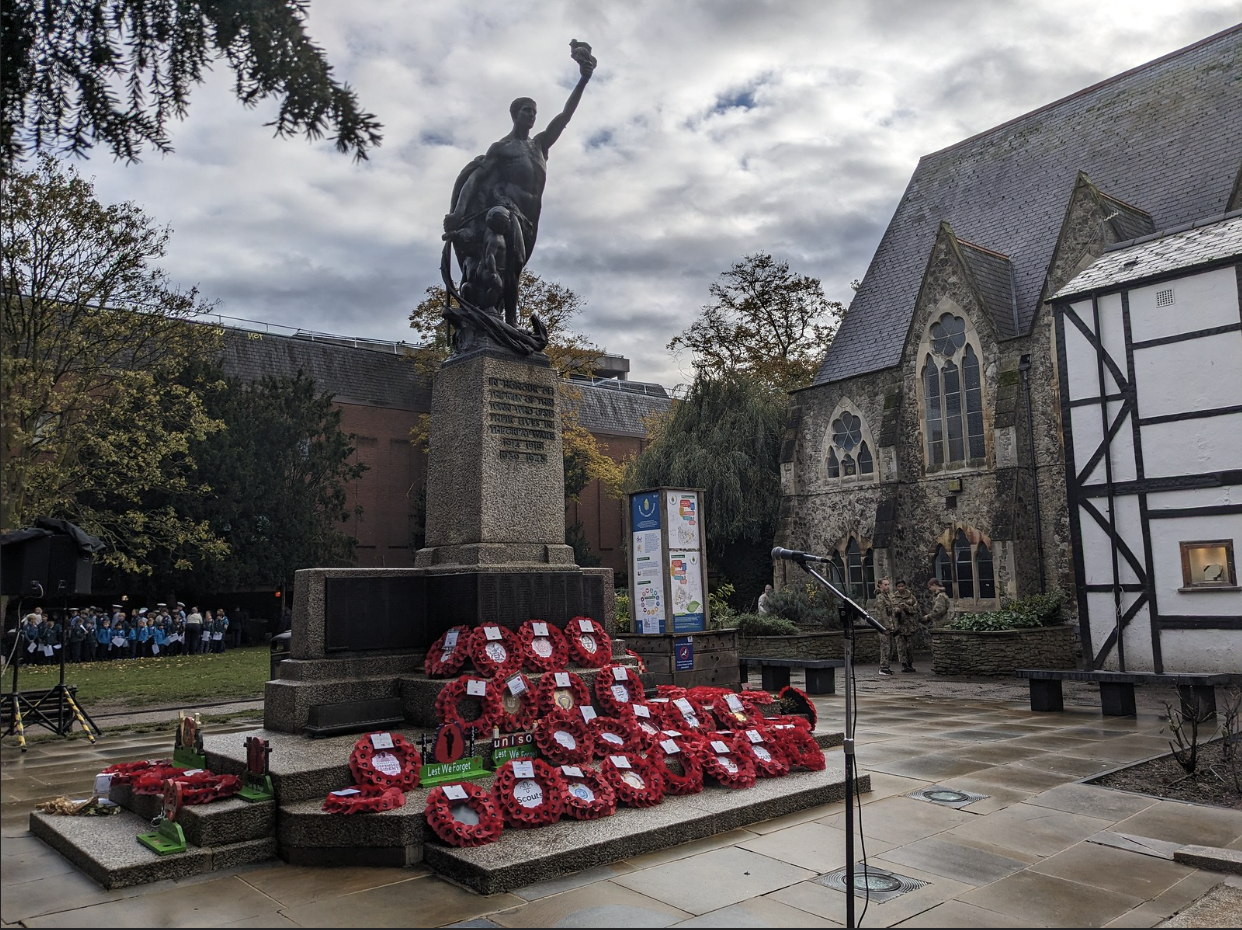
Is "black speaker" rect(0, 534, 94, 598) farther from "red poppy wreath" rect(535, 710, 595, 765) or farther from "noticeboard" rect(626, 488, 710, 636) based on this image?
"noticeboard" rect(626, 488, 710, 636)

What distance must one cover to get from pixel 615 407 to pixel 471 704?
1698 inches

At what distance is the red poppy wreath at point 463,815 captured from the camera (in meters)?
5.36

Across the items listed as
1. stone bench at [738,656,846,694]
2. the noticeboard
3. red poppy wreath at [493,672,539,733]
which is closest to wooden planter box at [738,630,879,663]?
stone bench at [738,656,846,694]

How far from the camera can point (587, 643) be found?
8.02 m

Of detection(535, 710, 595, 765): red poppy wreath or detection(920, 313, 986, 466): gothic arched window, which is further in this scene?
detection(920, 313, 986, 466): gothic arched window

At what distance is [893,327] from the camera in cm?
2634

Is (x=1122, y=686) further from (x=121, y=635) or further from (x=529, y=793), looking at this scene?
(x=121, y=635)

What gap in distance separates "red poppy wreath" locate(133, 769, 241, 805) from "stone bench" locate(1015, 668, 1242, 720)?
959 centimetres

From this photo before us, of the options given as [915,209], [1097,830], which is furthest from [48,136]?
[915,209]

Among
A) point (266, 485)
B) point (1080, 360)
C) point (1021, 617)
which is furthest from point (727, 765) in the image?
point (266, 485)

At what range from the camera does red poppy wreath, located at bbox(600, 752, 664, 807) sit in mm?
6223

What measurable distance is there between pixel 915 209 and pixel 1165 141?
7.57 m

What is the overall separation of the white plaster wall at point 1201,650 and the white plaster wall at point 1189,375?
3580mm

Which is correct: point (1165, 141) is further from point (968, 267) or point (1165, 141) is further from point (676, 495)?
point (676, 495)
